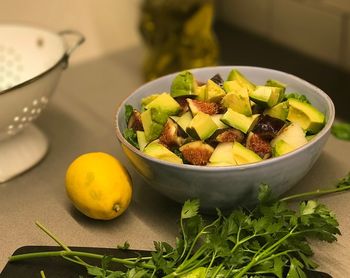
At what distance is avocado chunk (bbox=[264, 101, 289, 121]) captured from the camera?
2.32ft

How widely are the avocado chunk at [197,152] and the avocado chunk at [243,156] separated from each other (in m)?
0.03

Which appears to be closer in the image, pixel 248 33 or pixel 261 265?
pixel 261 265

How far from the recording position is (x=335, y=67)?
3.78 feet

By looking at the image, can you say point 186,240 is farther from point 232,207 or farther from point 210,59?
point 210,59

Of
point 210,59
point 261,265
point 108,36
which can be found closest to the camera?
point 261,265

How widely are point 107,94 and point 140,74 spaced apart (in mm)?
106

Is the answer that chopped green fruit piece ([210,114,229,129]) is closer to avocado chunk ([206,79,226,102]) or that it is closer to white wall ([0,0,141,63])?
avocado chunk ([206,79,226,102])

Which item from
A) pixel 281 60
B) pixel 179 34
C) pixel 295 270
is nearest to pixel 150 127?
pixel 295 270

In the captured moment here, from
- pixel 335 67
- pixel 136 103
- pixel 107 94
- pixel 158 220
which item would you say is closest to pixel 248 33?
pixel 335 67

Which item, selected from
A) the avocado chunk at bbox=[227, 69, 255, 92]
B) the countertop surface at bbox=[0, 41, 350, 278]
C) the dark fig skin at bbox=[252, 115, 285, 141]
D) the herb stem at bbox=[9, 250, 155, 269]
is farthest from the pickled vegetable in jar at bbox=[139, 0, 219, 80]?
the herb stem at bbox=[9, 250, 155, 269]

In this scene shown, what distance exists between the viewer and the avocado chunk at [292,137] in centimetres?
68

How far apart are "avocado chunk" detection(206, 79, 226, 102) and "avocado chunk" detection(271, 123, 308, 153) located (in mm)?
88

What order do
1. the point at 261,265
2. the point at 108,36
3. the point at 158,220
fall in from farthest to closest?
the point at 108,36 → the point at 158,220 → the point at 261,265

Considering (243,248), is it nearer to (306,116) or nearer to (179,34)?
(306,116)
